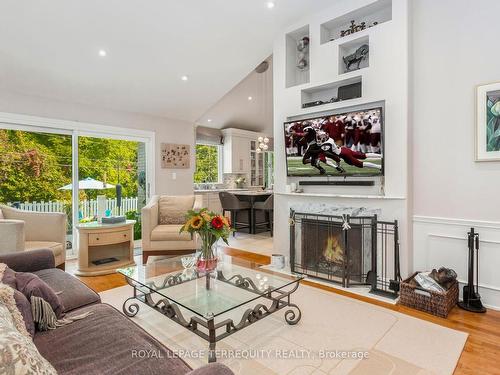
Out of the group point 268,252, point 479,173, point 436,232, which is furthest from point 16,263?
point 479,173

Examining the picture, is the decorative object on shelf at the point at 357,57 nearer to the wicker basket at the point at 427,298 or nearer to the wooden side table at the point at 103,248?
the wicker basket at the point at 427,298

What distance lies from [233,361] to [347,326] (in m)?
0.97

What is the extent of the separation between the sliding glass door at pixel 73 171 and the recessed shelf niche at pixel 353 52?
11.3 feet

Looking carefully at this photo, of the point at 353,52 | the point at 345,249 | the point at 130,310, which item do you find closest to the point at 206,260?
the point at 130,310

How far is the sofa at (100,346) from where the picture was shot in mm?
1156

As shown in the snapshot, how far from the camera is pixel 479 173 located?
2.67m

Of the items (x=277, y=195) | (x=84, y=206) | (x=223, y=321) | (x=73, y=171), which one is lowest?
(x=223, y=321)

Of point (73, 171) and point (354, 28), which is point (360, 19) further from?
point (73, 171)

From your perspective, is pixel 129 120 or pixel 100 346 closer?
pixel 100 346

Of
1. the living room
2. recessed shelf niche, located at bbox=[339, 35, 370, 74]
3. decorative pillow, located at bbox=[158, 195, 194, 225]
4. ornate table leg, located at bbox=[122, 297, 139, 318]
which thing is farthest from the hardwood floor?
recessed shelf niche, located at bbox=[339, 35, 370, 74]

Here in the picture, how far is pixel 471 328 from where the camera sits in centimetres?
228

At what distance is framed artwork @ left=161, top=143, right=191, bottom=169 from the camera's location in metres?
5.41

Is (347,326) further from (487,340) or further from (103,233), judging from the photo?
(103,233)

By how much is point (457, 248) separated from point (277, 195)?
208cm
